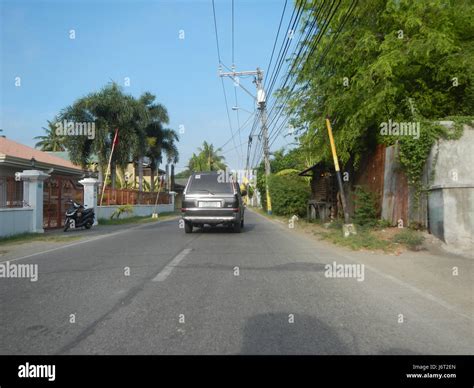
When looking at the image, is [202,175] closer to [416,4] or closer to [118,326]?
[416,4]

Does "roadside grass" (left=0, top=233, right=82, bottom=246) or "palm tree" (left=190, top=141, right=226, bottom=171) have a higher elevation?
"palm tree" (left=190, top=141, right=226, bottom=171)

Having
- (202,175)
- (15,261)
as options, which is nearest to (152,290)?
(15,261)

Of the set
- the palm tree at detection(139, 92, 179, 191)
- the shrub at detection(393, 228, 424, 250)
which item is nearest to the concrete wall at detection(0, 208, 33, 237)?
the shrub at detection(393, 228, 424, 250)

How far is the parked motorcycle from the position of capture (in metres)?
17.2

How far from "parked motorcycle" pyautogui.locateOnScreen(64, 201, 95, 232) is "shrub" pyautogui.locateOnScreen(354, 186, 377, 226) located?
11.3 m

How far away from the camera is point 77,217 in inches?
693

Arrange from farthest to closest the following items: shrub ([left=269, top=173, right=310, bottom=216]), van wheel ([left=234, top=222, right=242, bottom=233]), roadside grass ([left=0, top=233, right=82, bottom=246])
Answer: shrub ([left=269, top=173, right=310, bottom=216]) < van wheel ([left=234, top=222, right=242, bottom=233]) < roadside grass ([left=0, top=233, right=82, bottom=246])

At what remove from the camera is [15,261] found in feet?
29.1

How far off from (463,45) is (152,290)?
11.8 meters

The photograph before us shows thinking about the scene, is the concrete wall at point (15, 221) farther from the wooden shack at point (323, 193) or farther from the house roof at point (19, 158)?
the wooden shack at point (323, 193)

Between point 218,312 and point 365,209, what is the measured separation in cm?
991

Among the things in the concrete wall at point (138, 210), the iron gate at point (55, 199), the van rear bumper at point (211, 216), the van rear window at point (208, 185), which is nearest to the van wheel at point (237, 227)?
the van rear bumper at point (211, 216)

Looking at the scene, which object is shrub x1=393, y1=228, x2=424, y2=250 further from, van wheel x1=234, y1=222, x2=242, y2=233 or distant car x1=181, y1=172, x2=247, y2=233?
van wheel x1=234, y1=222, x2=242, y2=233

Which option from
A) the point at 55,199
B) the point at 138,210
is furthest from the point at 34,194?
the point at 138,210
